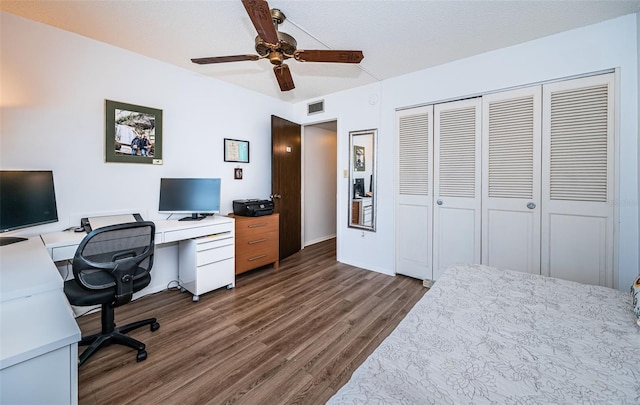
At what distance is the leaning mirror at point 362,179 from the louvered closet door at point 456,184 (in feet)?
2.76

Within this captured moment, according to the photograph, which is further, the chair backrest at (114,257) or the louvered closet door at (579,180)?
the louvered closet door at (579,180)

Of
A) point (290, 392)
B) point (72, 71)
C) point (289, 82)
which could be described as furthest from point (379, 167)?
point (72, 71)

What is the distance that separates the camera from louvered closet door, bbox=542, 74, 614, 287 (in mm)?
2205

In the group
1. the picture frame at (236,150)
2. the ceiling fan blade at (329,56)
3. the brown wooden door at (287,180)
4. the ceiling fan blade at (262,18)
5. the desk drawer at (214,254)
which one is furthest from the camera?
the brown wooden door at (287,180)

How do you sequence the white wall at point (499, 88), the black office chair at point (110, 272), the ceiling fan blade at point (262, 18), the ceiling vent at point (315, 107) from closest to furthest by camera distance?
the ceiling fan blade at point (262, 18) < the black office chair at point (110, 272) < the white wall at point (499, 88) < the ceiling vent at point (315, 107)

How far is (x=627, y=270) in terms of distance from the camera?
2135 mm

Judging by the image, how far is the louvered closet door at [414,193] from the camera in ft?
10.4

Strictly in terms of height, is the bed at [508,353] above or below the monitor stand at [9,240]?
below

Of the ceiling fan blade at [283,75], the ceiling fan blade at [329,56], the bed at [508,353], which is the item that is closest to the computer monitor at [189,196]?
the ceiling fan blade at [283,75]

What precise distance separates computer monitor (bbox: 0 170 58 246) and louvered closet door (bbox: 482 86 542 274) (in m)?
3.96

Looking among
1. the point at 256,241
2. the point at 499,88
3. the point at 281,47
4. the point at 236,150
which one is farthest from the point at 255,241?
the point at 499,88

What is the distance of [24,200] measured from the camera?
6.21 ft

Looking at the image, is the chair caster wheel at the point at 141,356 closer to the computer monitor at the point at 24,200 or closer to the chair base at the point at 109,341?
the chair base at the point at 109,341

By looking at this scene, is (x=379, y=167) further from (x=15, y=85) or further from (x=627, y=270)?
(x=15, y=85)
